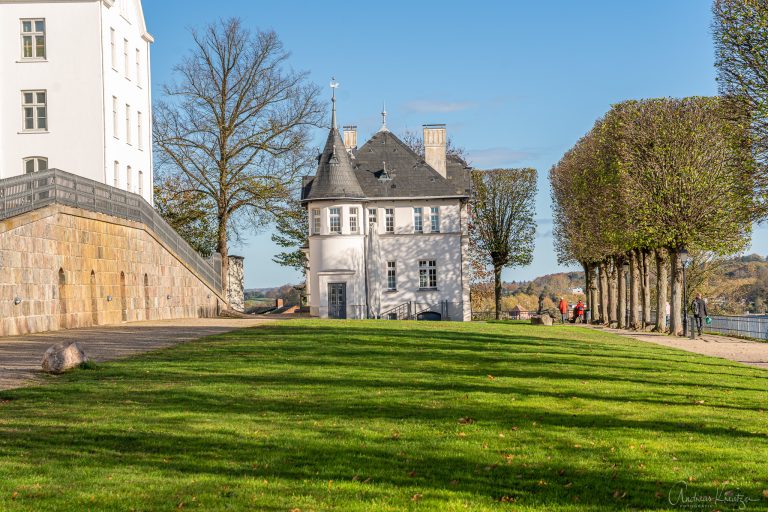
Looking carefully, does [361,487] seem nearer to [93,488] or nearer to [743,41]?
[93,488]

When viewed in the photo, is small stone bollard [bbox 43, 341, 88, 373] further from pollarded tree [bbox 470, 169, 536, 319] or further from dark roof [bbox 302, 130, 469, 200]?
pollarded tree [bbox 470, 169, 536, 319]

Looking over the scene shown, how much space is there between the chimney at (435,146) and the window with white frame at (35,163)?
26.2 meters

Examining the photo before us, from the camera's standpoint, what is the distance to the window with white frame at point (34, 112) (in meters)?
42.2

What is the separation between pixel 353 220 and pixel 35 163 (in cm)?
1931

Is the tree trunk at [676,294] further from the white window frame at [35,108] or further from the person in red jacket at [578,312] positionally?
the white window frame at [35,108]

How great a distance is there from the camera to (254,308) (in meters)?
73.2

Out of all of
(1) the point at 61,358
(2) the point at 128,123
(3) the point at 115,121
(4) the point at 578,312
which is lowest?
(4) the point at 578,312

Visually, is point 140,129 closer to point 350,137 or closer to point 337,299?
point 337,299

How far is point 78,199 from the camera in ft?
101

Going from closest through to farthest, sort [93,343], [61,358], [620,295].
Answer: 1. [61,358]
2. [93,343]
3. [620,295]

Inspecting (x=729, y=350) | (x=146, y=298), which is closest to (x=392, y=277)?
(x=146, y=298)

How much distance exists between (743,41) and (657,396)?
58.0ft

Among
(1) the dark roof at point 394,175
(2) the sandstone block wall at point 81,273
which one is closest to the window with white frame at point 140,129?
(2) the sandstone block wall at point 81,273

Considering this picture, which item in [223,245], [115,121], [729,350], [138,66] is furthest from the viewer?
[223,245]
